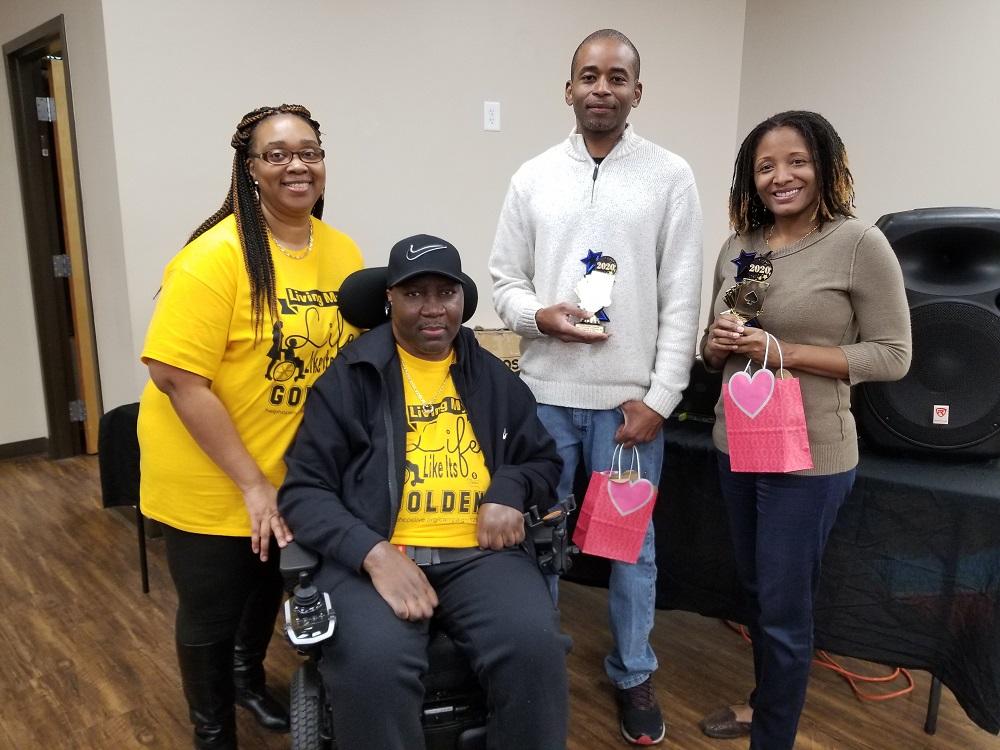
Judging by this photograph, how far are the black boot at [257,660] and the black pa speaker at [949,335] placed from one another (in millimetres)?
1543

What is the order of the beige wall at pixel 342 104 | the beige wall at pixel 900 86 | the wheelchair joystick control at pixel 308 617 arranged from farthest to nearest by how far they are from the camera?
the beige wall at pixel 900 86 < the beige wall at pixel 342 104 < the wheelchair joystick control at pixel 308 617

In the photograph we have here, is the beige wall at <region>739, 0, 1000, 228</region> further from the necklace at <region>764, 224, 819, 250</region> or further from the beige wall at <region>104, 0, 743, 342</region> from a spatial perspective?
the necklace at <region>764, 224, 819, 250</region>

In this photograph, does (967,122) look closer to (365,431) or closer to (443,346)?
(443,346)

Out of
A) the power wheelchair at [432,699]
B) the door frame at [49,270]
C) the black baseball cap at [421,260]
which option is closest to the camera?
the power wheelchair at [432,699]

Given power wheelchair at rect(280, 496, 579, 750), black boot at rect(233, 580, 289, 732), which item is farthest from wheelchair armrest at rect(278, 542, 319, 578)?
black boot at rect(233, 580, 289, 732)

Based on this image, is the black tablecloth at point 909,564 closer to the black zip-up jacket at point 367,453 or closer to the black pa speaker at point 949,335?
the black pa speaker at point 949,335

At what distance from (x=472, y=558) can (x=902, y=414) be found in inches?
43.5

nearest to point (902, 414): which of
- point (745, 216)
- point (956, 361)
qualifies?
point (956, 361)

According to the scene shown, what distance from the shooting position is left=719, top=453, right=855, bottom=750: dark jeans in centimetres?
145

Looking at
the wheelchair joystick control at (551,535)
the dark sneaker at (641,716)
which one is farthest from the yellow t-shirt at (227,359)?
the dark sneaker at (641,716)

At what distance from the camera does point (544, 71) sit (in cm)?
314

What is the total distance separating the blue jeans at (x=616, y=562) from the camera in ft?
5.62

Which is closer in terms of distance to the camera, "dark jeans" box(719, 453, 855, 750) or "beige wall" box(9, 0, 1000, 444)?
"dark jeans" box(719, 453, 855, 750)

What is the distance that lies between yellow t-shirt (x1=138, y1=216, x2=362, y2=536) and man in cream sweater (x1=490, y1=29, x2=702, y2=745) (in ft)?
1.59
